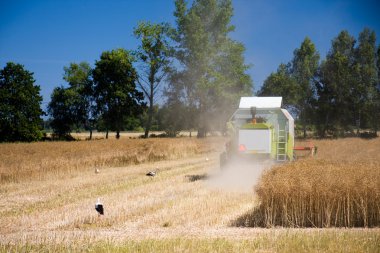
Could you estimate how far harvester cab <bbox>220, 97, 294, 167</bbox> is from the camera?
17.2m

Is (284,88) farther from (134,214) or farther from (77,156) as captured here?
(134,214)

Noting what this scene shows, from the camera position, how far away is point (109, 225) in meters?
10.9

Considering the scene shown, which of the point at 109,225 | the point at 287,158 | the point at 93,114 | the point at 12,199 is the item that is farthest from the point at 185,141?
the point at 93,114

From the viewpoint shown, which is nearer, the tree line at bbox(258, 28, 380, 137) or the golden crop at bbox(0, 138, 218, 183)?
the golden crop at bbox(0, 138, 218, 183)

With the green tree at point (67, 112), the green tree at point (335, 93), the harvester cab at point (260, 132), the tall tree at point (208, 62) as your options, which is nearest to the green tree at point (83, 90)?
the green tree at point (67, 112)

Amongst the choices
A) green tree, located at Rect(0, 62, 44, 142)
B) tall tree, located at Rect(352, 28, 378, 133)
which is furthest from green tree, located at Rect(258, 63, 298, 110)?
green tree, located at Rect(0, 62, 44, 142)

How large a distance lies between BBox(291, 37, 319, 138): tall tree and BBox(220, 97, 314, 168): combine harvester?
38.4 meters

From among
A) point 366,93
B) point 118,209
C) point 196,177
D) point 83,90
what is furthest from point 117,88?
point 118,209

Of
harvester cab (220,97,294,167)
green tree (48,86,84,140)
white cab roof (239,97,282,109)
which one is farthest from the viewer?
green tree (48,86,84,140)

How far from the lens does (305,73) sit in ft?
190

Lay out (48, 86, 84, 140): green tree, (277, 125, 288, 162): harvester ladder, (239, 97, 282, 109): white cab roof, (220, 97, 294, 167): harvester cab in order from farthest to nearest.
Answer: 1. (48, 86, 84, 140): green tree
2. (239, 97, 282, 109): white cab roof
3. (277, 125, 288, 162): harvester ladder
4. (220, 97, 294, 167): harvester cab

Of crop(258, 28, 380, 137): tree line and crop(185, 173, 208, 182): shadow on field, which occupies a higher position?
crop(258, 28, 380, 137): tree line

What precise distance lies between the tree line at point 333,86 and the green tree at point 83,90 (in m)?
25.0

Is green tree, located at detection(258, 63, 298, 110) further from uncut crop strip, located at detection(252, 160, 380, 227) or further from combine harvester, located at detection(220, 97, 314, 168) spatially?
uncut crop strip, located at detection(252, 160, 380, 227)
